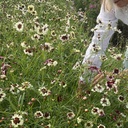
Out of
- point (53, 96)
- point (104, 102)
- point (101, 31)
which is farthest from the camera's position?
point (101, 31)

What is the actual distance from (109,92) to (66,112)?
293 mm

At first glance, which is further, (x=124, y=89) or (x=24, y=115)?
(x=124, y=89)

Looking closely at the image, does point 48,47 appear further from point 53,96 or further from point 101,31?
point 101,31

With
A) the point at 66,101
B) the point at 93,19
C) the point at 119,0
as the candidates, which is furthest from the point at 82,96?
the point at 93,19

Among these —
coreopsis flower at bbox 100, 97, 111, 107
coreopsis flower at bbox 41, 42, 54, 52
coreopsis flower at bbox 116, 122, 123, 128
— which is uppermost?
coreopsis flower at bbox 41, 42, 54, 52

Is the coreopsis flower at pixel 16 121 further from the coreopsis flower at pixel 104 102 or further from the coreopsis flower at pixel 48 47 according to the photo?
the coreopsis flower at pixel 48 47

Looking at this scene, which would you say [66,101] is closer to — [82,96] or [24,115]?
[82,96]

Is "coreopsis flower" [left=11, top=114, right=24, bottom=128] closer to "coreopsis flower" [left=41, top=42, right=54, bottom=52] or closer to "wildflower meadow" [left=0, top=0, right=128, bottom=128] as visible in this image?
"wildflower meadow" [left=0, top=0, right=128, bottom=128]

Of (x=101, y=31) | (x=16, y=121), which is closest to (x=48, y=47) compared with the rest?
(x=101, y=31)

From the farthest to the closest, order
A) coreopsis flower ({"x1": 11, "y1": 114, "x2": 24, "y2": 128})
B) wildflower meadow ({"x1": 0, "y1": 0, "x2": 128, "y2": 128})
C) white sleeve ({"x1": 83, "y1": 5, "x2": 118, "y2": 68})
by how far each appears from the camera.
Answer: white sleeve ({"x1": 83, "y1": 5, "x2": 118, "y2": 68}) → wildflower meadow ({"x1": 0, "y1": 0, "x2": 128, "y2": 128}) → coreopsis flower ({"x1": 11, "y1": 114, "x2": 24, "y2": 128})

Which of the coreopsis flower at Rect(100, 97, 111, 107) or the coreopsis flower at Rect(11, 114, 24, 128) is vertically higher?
the coreopsis flower at Rect(100, 97, 111, 107)

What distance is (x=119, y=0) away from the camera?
2.03 meters

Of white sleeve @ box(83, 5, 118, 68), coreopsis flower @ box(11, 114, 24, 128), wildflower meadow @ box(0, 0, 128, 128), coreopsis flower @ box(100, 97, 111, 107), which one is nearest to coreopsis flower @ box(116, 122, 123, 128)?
wildflower meadow @ box(0, 0, 128, 128)

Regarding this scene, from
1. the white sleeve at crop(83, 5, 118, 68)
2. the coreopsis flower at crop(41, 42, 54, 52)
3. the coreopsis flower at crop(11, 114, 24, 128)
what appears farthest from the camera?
the white sleeve at crop(83, 5, 118, 68)
